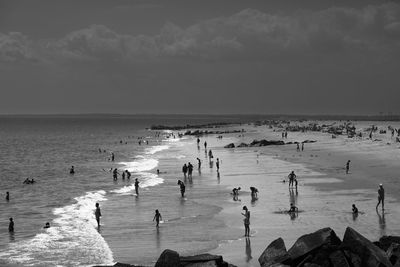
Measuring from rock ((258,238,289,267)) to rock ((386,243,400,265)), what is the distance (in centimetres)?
302

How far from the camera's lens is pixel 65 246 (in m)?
22.7

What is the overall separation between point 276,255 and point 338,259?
2.06m

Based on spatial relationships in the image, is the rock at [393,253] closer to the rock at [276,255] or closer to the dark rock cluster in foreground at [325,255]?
the dark rock cluster in foreground at [325,255]

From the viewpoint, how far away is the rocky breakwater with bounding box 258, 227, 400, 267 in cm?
1411

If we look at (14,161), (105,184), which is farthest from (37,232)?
(14,161)

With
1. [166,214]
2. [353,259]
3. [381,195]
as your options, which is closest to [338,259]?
[353,259]

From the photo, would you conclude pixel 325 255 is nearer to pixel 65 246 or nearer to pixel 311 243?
pixel 311 243

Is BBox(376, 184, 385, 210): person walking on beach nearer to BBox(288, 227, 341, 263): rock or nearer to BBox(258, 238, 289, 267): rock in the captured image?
BBox(288, 227, 341, 263): rock

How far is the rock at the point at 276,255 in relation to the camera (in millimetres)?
15112

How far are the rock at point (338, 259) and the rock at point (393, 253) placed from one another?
1.65 metres

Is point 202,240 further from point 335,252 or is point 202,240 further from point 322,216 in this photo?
point 335,252

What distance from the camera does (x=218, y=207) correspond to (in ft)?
99.1

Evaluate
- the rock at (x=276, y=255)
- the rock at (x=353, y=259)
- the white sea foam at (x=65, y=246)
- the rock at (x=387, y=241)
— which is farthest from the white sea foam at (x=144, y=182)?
the rock at (x=353, y=259)

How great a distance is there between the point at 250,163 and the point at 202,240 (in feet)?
103
